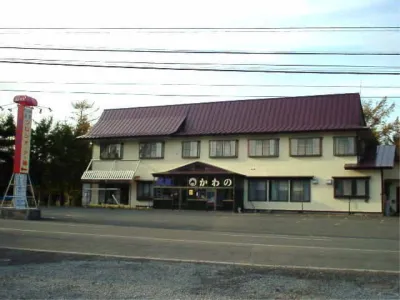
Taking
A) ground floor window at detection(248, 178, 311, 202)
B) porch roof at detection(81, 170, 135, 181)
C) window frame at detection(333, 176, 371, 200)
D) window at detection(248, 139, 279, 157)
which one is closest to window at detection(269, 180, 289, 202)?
ground floor window at detection(248, 178, 311, 202)

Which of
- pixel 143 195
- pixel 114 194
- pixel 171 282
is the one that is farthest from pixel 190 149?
pixel 171 282

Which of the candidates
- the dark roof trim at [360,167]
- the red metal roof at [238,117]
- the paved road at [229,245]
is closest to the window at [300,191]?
the dark roof trim at [360,167]

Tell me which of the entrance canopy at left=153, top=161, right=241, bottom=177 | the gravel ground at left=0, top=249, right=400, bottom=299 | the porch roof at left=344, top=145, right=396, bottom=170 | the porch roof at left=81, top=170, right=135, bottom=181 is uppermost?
the porch roof at left=344, top=145, right=396, bottom=170

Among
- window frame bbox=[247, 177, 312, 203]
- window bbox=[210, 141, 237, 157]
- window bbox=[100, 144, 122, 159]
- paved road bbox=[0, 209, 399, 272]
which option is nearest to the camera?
paved road bbox=[0, 209, 399, 272]

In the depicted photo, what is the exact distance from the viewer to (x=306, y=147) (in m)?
36.2

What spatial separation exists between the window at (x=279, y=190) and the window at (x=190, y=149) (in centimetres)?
683

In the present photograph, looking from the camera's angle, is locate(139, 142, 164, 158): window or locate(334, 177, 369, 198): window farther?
locate(139, 142, 164, 158): window

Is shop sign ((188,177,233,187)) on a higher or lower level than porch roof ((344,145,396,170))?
lower

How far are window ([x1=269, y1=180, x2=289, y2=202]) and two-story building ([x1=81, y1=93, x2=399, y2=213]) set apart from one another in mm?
76

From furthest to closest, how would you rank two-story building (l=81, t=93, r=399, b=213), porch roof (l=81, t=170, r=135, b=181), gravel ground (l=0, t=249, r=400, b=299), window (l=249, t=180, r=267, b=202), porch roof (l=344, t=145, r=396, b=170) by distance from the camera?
porch roof (l=81, t=170, r=135, b=181), window (l=249, t=180, r=267, b=202), two-story building (l=81, t=93, r=399, b=213), porch roof (l=344, t=145, r=396, b=170), gravel ground (l=0, t=249, r=400, b=299)

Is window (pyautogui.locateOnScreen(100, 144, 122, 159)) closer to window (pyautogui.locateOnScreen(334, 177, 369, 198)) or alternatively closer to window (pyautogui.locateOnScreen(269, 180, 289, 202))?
window (pyautogui.locateOnScreen(269, 180, 289, 202))

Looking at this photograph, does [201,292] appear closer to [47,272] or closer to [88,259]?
[47,272]

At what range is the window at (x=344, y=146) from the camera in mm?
34781

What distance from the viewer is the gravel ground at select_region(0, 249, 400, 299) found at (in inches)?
298
